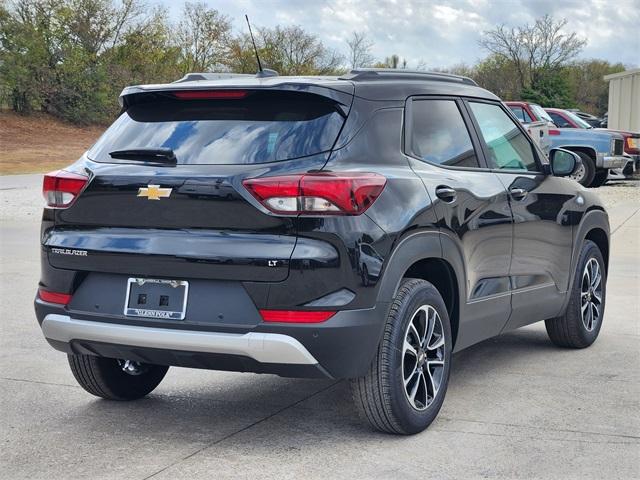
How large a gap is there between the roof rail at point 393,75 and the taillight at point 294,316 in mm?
1249

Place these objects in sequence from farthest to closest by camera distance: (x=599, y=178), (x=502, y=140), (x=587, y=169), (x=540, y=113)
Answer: (x=599, y=178)
(x=587, y=169)
(x=540, y=113)
(x=502, y=140)

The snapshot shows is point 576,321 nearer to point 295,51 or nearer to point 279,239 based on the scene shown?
point 279,239

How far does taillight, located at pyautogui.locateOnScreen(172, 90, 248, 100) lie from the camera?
15.3ft

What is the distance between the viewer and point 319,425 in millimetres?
4988

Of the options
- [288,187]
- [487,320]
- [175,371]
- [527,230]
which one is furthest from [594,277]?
[288,187]

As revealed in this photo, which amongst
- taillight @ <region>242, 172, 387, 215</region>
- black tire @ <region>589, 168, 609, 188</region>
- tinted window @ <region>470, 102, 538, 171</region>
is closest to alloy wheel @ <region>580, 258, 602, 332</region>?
tinted window @ <region>470, 102, 538, 171</region>

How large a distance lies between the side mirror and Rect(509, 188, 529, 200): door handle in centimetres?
56

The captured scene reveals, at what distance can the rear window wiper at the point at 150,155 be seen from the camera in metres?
4.61

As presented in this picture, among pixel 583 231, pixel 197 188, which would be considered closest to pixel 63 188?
pixel 197 188

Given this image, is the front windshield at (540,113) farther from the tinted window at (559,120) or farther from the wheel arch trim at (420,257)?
the wheel arch trim at (420,257)

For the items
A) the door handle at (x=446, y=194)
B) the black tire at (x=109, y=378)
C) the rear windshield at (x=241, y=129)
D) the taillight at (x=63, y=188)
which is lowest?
the black tire at (x=109, y=378)

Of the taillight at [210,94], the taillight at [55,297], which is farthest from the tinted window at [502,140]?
the taillight at [55,297]

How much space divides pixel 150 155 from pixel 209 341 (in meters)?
0.96

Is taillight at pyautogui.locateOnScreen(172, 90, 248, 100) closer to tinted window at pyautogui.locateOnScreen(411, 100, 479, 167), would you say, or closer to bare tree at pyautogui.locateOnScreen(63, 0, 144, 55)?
tinted window at pyautogui.locateOnScreen(411, 100, 479, 167)
